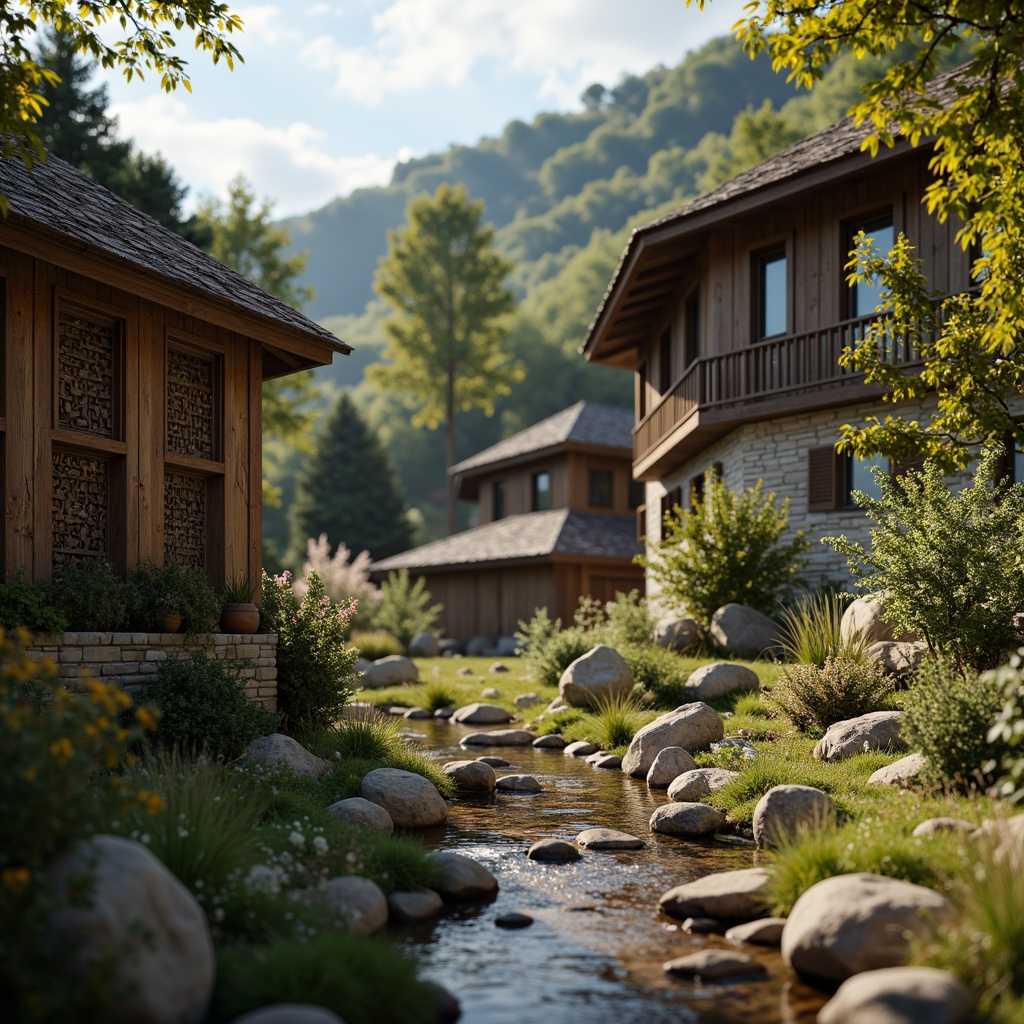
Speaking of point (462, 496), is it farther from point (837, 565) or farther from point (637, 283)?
point (837, 565)

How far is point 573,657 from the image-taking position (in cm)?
1730

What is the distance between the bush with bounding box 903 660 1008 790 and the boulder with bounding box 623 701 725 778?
11.3 ft

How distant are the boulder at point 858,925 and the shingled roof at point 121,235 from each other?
7.85m

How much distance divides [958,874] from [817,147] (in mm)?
15100

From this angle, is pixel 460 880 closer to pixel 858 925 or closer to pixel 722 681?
pixel 858 925

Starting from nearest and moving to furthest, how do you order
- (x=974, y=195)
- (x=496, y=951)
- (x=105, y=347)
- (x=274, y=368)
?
(x=496, y=951) → (x=974, y=195) → (x=105, y=347) → (x=274, y=368)

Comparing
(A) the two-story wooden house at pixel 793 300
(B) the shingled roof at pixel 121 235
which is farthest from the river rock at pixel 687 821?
(A) the two-story wooden house at pixel 793 300

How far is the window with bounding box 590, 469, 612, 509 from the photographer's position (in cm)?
3112

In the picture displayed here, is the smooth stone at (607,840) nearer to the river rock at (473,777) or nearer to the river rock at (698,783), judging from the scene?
the river rock at (698,783)

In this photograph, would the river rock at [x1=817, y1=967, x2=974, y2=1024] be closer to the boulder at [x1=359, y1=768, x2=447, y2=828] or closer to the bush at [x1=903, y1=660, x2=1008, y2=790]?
the bush at [x1=903, y1=660, x2=1008, y2=790]

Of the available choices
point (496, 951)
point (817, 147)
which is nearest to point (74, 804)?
point (496, 951)

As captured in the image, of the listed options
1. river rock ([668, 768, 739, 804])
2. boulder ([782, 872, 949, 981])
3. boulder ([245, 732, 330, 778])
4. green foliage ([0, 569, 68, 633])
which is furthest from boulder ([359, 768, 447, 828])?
boulder ([782, 872, 949, 981])

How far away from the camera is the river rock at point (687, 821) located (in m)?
8.32

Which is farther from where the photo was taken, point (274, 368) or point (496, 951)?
point (274, 368)
